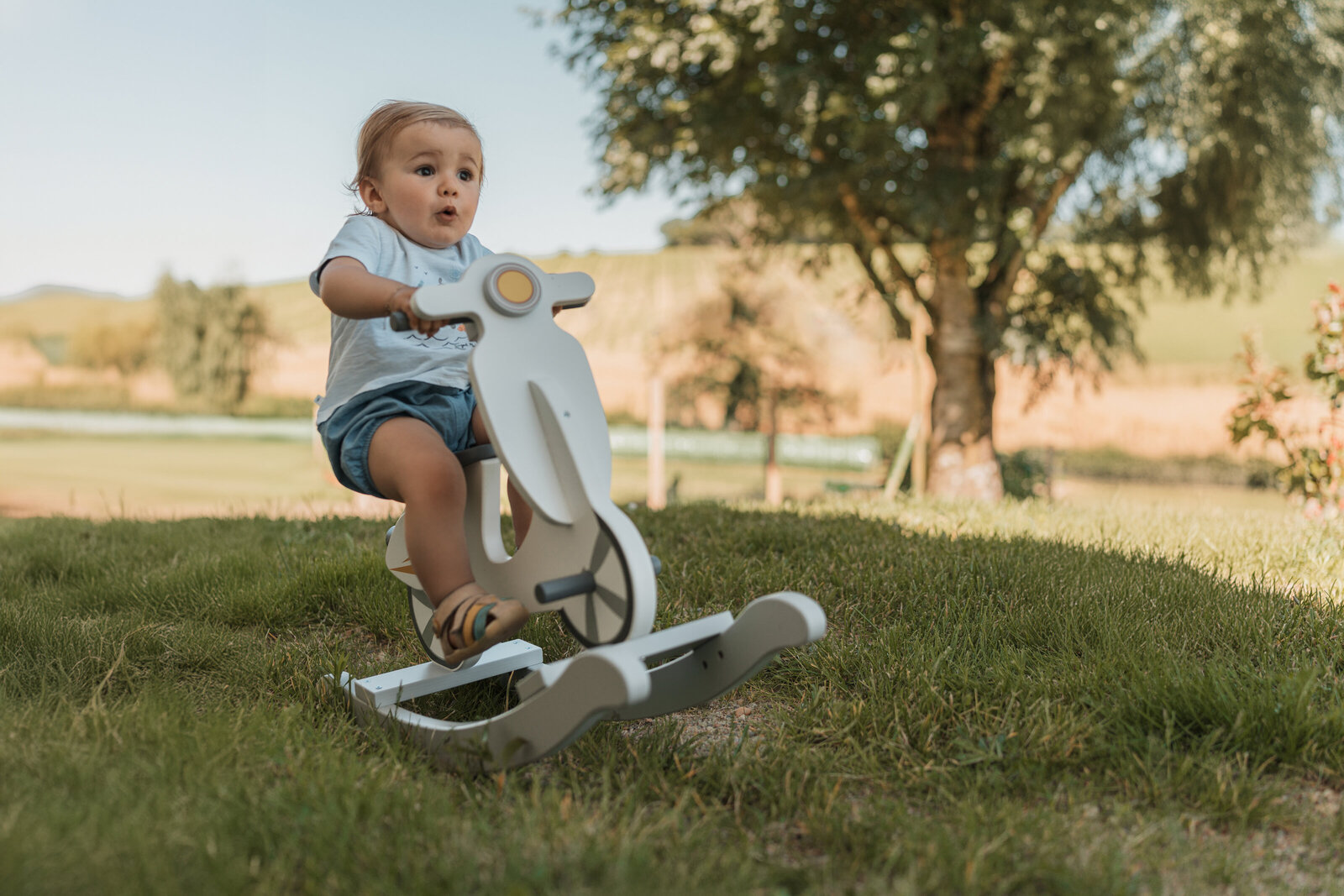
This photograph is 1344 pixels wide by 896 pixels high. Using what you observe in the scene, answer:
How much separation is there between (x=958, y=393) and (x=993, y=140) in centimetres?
217

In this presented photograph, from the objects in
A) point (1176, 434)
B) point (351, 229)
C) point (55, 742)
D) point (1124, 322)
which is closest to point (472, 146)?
point (351, 229)

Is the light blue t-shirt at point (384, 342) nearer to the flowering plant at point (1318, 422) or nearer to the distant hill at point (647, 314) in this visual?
the flowering plant at point (1318, 422)

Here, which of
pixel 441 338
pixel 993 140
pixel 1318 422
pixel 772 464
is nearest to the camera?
pixel 441 338

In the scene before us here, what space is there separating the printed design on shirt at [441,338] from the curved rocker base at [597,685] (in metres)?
0.75

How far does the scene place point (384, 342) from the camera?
6.24ft

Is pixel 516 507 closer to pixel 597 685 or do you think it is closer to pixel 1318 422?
Answer: pixel 597 685

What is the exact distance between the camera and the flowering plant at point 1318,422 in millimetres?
4172

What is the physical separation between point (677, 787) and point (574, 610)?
372mm

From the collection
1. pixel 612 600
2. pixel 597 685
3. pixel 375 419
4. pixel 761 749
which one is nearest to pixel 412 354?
pixel 375 419

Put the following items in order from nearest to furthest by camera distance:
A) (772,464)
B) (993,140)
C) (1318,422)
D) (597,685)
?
(597,685) → (1318,422) → (993,140) → (772,464)

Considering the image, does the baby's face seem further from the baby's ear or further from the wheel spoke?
the wheel spoke

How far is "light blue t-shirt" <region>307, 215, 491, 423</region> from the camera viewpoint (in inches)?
73.6

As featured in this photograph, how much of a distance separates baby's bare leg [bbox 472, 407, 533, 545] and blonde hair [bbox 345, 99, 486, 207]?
22.8 inches

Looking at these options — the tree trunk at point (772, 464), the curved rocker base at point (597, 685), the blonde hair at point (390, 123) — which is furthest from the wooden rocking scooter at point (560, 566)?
the tree trunk at point (772, 464)
